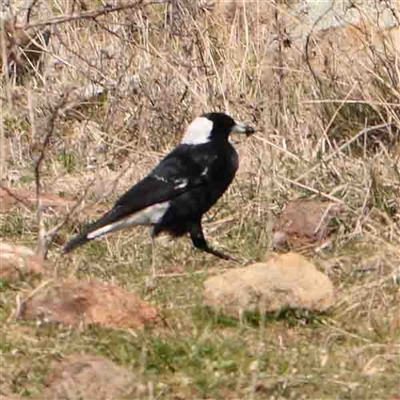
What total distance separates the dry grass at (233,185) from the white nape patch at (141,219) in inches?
3.4

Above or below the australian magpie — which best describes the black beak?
above

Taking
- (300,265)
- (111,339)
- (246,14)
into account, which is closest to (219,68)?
(246,14)

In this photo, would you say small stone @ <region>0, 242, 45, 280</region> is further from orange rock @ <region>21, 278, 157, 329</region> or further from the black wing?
the black wing

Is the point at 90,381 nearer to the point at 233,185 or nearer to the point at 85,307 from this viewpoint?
the point at 85,307

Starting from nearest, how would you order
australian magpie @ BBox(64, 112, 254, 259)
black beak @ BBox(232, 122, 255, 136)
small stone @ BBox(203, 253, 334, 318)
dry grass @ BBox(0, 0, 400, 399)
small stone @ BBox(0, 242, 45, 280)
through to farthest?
dry grass @ BBox(0, 0, 400, 399), small stone @ BBox(203, 253, 334, 318), small stone @ BBox(0, 242, 45, 280), australian magpie @ BBox(64, 112, 254, 259), black beak @ BBox(232, 122, 255, 136)

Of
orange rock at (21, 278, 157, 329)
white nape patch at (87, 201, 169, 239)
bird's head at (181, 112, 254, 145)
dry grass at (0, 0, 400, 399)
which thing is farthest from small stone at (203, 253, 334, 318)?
bird's head at (181, 112, 254, 145)

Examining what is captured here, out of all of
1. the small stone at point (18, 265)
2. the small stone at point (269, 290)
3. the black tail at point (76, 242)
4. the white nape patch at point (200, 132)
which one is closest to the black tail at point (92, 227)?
the black tail at point (76, 242)

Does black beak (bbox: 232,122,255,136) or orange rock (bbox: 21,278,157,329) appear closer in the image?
orange rock (bbox: 21,278,157,329)

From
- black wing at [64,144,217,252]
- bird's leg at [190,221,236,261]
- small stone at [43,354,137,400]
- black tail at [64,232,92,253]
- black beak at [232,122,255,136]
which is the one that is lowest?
bird's leg at [190,221,236,261]

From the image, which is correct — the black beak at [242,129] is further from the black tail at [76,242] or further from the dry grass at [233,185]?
the black tail at [76,242]

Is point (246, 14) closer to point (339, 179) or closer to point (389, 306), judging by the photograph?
point (339, 179)

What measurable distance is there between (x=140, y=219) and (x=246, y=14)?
8.01 ft

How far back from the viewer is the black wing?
235 inches

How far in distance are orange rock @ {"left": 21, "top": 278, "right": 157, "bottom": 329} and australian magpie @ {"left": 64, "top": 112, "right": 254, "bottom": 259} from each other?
128cm
